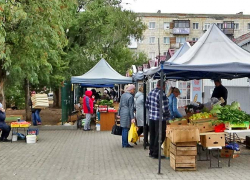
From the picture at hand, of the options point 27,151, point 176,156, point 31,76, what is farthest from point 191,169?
point 31,76

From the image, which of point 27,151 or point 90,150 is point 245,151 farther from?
point 27,151

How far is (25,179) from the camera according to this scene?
7.70 m

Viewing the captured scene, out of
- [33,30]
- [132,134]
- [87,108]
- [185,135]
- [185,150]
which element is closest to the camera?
[185,135]

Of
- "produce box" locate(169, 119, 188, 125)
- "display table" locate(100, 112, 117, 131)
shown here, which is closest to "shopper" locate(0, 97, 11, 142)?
"display table" locate(100, 112, 117, 131)

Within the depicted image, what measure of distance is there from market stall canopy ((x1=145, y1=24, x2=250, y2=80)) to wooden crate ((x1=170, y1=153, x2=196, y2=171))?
186cm

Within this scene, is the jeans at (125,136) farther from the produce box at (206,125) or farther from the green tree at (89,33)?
the green tree at (89,33)

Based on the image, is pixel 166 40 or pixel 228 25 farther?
pixel 166 40

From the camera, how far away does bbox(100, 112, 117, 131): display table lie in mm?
17094

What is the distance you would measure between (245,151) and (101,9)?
45.9 ft

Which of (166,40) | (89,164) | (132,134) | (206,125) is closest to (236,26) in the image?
(166,40)

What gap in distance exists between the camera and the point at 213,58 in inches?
347

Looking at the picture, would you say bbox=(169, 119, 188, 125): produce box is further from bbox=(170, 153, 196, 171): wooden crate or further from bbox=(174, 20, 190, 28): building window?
bbox=(174, 20, 190, 28): building window

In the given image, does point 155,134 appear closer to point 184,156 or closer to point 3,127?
point 184,156

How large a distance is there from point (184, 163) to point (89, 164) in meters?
2.25
